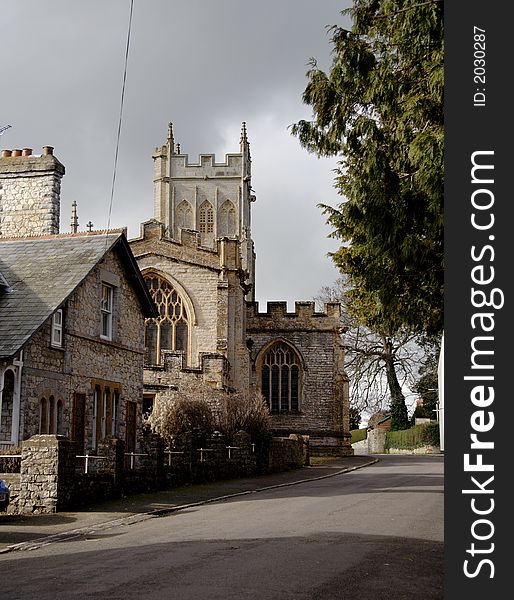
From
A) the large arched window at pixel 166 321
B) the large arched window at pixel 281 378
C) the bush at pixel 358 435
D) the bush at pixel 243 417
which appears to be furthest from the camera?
the bush at pixel 358 435

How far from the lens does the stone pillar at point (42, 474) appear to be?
1750cm

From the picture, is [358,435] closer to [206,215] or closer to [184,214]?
[206,215]

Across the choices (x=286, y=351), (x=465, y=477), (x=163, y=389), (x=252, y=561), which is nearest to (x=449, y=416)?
(x=465, y=477)

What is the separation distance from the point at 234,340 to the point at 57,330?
78.8ft

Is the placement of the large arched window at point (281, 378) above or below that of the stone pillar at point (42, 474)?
above

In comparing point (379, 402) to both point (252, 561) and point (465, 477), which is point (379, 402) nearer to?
point (252, 561)

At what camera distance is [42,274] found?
77.3ft

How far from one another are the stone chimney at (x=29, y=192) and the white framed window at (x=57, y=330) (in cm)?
537

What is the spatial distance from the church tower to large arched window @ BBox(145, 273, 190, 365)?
42.1 meters

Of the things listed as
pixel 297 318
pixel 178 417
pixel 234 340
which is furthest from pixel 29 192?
pixel 297 318

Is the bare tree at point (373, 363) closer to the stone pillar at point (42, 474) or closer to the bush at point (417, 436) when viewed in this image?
the bush at point (417, 436)

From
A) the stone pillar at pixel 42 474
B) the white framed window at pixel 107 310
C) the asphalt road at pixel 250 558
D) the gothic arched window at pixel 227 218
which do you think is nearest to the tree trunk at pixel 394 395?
the gothic arched window at pixel 227 218

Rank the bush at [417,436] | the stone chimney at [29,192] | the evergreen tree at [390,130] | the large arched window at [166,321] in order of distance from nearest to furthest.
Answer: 1. the evergreen tree at [390,130]
2. the stone chimney at [29,192]
3. the large arched window at [166,321]
4. the bush at [417,436]

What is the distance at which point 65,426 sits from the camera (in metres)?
22.8
